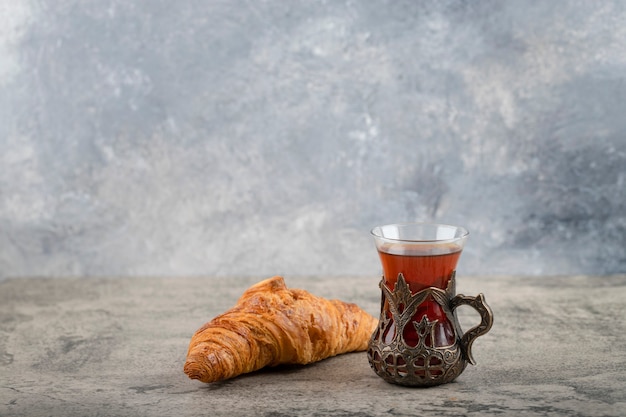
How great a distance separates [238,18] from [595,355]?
5.35 feet

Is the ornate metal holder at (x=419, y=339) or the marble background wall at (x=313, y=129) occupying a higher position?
the marble background wall at (x=313, y=129)

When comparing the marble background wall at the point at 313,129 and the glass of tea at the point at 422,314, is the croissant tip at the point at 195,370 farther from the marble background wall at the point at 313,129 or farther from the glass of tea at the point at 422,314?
the marble background wall at the point at 313,129

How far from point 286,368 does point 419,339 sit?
0.31 m

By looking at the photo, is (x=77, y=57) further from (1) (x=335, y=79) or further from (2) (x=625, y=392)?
(2) (x=625, y=392)

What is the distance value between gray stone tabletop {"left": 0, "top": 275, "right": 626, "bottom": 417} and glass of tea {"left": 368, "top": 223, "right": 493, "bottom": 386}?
4 cm

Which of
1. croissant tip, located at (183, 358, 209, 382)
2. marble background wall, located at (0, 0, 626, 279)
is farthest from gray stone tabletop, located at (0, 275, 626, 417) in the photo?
marble background wall, located at (0, 0, 626, 279)

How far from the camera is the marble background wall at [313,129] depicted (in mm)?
2652

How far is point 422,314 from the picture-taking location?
141cm

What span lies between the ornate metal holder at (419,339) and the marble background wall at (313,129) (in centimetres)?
133

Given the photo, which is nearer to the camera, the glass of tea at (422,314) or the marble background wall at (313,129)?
the glass of tea at (422,314)

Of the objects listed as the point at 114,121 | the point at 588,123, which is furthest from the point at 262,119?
the point at 588,123

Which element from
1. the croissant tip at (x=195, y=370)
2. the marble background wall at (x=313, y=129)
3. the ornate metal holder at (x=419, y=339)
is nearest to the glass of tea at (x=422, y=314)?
the ornate metal holder at (x=419, y=339)

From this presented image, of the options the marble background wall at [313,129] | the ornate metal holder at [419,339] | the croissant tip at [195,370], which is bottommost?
the croissant tip at [195,370]

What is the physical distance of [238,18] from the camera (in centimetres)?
270
